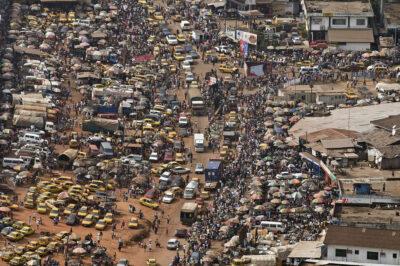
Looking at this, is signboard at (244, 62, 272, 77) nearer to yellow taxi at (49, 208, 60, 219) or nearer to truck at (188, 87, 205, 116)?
truck at (188, 87, 205, 116)

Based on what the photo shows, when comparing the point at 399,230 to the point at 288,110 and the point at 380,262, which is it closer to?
the point at 380,262

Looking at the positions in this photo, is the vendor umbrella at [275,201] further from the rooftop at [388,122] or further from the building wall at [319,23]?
the building wall at [319,23]

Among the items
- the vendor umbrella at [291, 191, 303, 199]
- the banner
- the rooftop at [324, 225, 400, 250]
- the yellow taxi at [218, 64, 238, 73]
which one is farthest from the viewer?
the banner

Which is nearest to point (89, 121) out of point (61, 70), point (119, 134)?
point (119, 134)

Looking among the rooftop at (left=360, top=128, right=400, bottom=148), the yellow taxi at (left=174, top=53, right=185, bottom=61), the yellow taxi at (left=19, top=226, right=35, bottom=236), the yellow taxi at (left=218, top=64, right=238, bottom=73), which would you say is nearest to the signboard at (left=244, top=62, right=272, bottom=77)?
the yellow taxi at (left=218, top=64, right=238, bottom=73)

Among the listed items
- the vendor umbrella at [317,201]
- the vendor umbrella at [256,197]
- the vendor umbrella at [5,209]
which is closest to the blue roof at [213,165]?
the vendor umbrella at [256,197]

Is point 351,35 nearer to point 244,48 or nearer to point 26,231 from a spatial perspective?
point 244,48
